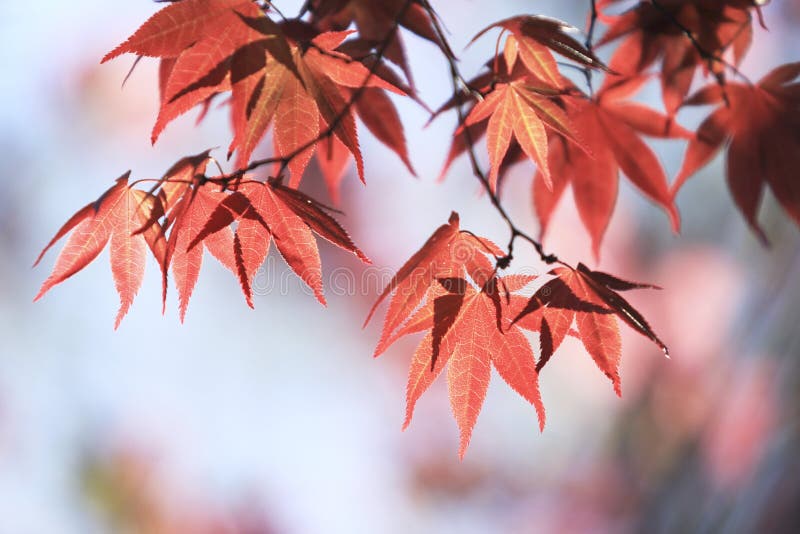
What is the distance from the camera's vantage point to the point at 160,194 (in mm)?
638

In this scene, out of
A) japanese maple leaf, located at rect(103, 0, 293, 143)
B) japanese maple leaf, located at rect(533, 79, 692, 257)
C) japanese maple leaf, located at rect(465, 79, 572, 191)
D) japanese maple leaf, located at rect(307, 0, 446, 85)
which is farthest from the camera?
japanese maple leaf, located at rect(533, 79, 692, 257)

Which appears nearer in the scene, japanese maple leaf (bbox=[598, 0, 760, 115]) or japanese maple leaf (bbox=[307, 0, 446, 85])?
japanese maple leaf (bbox=[307, 0, 446, 85])

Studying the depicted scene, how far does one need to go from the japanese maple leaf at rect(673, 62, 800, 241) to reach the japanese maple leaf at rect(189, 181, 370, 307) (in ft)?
1.76

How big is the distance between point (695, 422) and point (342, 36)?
2139 millimetres

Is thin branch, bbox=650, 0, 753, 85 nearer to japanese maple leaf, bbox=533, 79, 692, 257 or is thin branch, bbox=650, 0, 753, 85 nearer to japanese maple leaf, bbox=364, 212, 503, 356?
japanese maple leaf, bbox=533, 79, 692, 257

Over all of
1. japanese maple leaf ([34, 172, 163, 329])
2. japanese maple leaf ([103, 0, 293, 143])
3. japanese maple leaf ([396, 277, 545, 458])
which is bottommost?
japanese maple leaf ([34, 172, 163, 329])

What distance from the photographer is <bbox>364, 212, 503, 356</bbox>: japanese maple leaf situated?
60cm

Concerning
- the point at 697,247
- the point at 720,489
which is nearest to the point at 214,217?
the point at 720,489

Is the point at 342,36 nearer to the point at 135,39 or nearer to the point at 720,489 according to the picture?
the point at 135,39

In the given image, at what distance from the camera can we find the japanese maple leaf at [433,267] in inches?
23.5

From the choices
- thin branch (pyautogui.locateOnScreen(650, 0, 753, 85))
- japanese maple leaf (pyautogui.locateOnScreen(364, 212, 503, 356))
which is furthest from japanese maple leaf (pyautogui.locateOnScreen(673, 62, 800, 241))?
japanese maple leaf (pyautogui.locateOnScreen(364, 212, 503, 356))

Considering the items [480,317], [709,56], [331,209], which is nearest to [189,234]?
[331,209]

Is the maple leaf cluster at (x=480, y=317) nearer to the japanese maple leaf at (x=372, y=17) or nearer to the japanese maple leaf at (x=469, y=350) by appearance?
the japanese maple leaf at (x=469, y=350)

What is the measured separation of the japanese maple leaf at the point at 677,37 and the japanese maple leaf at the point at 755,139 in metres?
0.04
